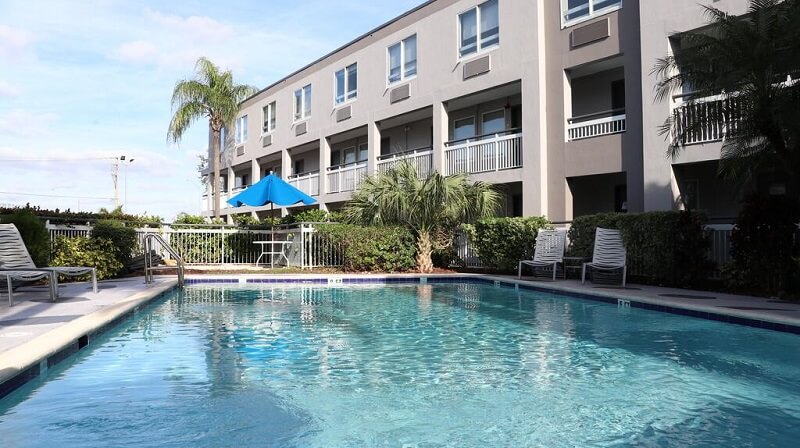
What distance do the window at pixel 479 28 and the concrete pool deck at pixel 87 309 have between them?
8.23m

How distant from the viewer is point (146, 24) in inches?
657

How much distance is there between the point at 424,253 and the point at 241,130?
2119cm

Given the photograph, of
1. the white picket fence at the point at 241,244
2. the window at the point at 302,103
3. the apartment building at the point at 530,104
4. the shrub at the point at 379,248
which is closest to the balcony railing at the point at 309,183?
the apartment building at the point at 530,104

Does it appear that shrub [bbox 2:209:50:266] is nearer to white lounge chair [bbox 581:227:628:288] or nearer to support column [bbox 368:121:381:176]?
white lounge chair [bbox 581:227:628:288]

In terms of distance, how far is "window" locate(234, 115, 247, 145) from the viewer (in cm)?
3253

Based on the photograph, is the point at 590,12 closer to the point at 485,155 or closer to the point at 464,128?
the point at 485,155

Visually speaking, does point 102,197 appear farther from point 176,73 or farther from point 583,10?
point 583,10

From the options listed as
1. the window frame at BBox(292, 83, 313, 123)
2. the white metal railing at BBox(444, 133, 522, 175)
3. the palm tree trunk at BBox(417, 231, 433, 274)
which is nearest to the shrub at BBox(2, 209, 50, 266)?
the palm tree trunk at BBox(417, 231, 433, 274)

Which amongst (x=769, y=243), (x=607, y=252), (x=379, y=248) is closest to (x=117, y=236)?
(x=379, y=248)

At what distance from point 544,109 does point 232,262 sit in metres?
10.9

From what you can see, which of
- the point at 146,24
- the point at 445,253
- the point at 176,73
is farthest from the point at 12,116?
the point at 445,253

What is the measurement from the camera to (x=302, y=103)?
87.2 ft

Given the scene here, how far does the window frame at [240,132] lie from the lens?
32.5 metres

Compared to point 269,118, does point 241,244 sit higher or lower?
lower
